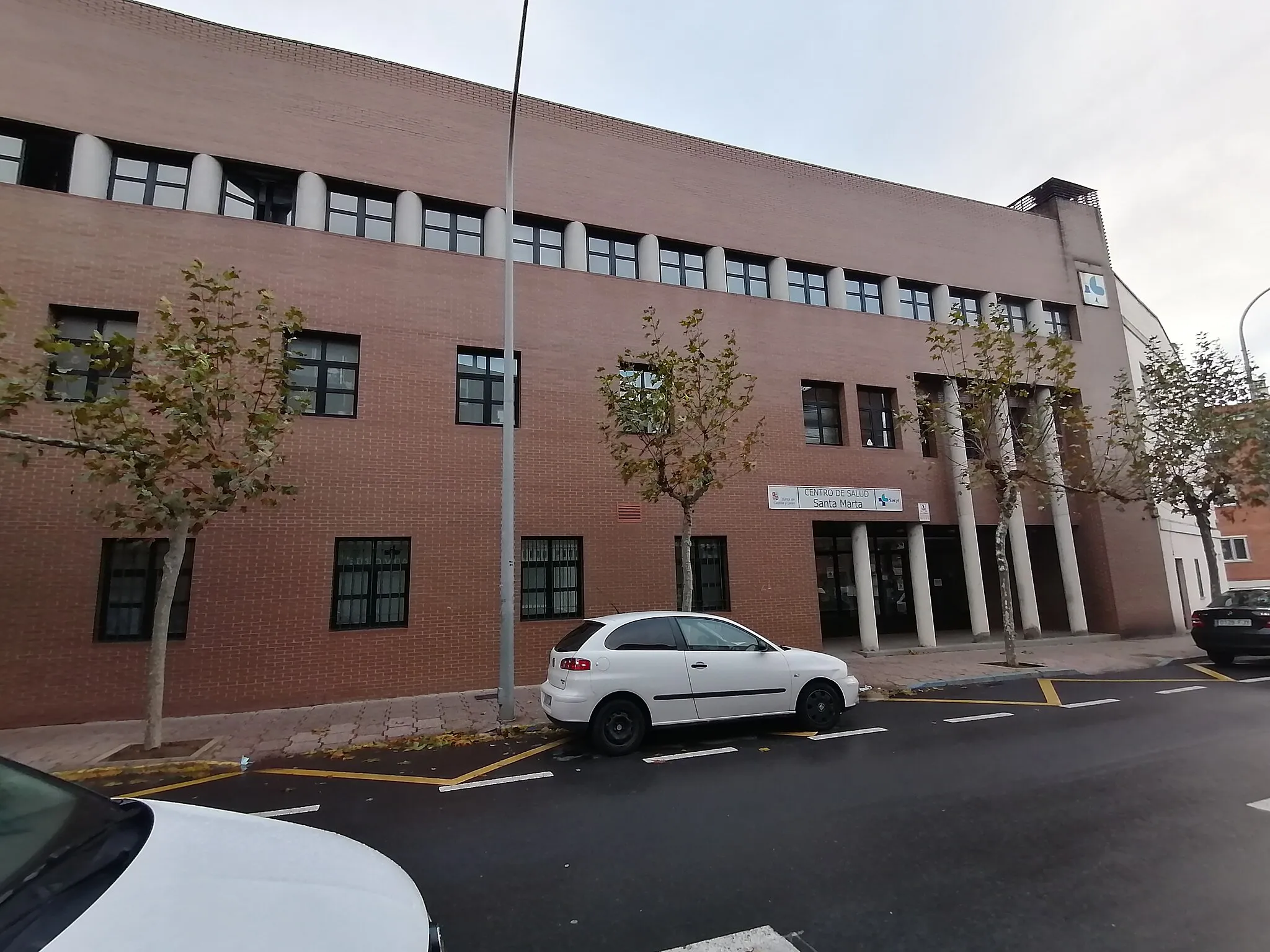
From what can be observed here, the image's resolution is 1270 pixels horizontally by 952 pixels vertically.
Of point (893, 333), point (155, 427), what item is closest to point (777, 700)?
point (155, 427)

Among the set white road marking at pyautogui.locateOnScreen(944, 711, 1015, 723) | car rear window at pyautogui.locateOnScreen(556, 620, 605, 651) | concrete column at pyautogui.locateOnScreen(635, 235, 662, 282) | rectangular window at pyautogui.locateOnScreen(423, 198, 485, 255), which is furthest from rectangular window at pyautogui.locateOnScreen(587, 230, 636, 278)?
white road marking at pyautogui.locateOnScreen(944, 711, 1015, 723)

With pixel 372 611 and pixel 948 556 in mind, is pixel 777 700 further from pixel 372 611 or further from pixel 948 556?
pixel 948 556

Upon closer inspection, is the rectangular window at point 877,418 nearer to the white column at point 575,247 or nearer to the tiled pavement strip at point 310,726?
the tiled pavement strip at point 310,726

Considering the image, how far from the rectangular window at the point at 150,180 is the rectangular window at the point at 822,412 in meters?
13.4

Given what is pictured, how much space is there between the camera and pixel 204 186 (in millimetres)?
11281

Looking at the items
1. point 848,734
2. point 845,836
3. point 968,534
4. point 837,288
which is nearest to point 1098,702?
point 848,734

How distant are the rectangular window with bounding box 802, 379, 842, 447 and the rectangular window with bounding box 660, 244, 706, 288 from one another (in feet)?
11.9

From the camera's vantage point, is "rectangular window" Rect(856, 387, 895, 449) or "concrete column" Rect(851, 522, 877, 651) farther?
"rectangular window" Rect(856, 387, 895, 449)

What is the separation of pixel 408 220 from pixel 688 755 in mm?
11166

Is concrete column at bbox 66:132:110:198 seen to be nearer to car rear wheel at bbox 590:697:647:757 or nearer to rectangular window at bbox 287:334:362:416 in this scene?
rectangular window at bbox 287:334:362:416

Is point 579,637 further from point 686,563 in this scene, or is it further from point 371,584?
point 371,584

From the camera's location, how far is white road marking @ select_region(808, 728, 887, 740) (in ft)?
25.2

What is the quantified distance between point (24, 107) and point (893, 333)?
1826 cm

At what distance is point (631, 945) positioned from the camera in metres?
3.34
